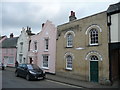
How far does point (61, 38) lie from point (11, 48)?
17.5m

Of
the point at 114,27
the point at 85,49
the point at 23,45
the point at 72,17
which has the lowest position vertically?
the point at 85,49

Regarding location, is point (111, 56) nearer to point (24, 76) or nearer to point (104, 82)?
point (104, 82)

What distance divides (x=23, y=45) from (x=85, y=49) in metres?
17.0

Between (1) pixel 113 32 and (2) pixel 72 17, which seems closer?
(1) pixel 113 32

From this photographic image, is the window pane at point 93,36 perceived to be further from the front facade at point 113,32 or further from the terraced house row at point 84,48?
the front facade at point 113,32

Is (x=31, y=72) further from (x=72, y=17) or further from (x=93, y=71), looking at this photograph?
(x=72, y=17)

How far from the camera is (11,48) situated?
1341 inches

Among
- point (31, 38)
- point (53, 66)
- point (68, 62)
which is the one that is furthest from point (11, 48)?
point (68, 62)

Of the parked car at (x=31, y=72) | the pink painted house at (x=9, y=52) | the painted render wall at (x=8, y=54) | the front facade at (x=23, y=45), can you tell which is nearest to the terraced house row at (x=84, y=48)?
the parked car at (x=31, y=72)

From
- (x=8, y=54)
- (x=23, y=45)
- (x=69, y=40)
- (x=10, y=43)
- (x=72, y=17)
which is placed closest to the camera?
(x=69, y=40)

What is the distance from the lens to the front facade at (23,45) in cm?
2943

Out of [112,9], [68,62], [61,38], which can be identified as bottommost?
[68,62]

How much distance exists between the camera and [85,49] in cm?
1697

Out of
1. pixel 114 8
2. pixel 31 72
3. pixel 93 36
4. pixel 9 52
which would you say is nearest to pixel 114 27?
pixel 114 8
